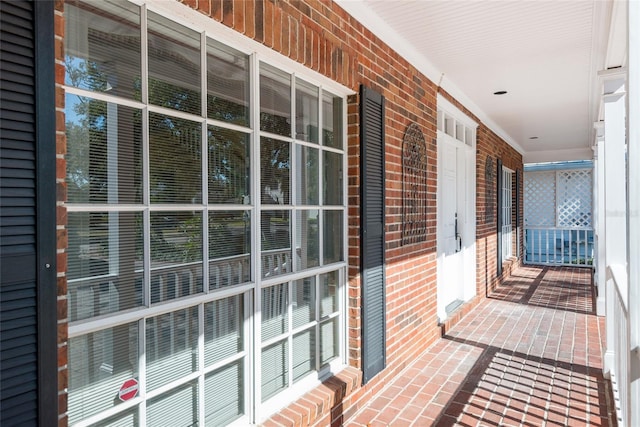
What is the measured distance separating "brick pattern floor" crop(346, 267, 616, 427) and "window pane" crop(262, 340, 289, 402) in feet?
2.64

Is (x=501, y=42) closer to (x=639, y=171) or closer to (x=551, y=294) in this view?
(x=639, y=171)

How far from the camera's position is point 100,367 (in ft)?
5.17

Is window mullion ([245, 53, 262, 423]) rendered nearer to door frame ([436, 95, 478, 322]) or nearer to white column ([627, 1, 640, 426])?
white column ([627, 1, 640, 426])

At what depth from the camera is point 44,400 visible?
49.5 inches

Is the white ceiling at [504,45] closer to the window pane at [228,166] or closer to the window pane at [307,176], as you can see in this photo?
the window pane at [307,176]

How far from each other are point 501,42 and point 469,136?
2.79 meters

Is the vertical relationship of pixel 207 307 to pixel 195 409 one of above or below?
above

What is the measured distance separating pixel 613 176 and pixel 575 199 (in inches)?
349

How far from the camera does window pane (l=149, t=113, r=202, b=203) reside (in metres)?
1.77

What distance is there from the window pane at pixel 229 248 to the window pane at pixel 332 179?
84cm

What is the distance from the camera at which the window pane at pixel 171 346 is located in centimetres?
176

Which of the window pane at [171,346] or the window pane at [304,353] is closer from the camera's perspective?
the window pane at [171,346]

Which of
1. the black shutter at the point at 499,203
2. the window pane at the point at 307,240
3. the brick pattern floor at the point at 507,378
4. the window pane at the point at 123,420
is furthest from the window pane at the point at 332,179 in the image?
the black shutter at the point at 499,203

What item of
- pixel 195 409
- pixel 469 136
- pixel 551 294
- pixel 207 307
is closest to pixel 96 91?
pixel 207 307
